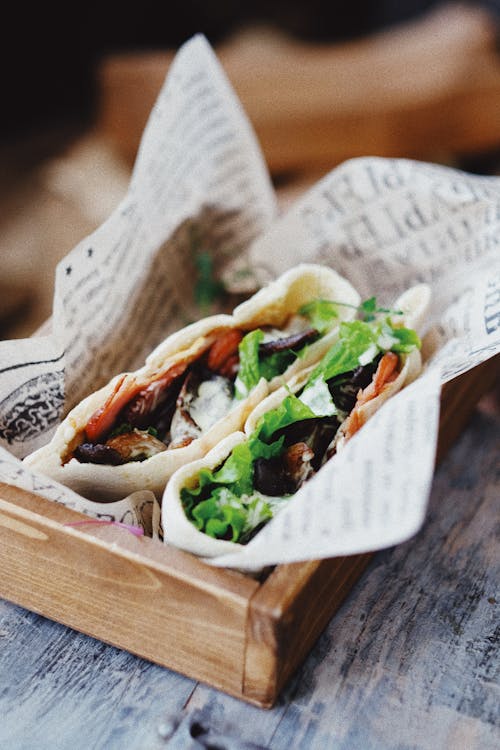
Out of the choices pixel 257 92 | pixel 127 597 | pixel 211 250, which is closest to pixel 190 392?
pixel 127 597

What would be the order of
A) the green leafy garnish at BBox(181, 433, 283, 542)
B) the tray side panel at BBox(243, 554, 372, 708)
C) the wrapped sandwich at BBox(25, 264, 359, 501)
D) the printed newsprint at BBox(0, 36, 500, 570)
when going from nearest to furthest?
the tray side panel at BBox(243, 554, 372, 708), the green leafy garnish at BBox(181, 433, 283, 542), the wrapped sandwich at BBox(25, 264, 359, 501), the printed newsprint at BBox(0, 36, 500, 570)

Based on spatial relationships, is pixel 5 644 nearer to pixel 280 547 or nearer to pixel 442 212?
pixel 280 547

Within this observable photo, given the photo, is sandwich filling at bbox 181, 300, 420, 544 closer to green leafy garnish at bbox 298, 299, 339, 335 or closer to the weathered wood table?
green leafy garnish at bbox 298, 299, 339, 335

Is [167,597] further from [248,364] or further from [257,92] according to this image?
[257,92]

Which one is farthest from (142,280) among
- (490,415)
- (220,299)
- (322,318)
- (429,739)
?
(429,739)

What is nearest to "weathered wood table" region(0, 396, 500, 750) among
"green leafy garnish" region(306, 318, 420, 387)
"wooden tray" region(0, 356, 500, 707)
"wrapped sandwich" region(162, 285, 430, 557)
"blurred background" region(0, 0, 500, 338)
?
"wooden tray" region(0, 356, 500, 707)

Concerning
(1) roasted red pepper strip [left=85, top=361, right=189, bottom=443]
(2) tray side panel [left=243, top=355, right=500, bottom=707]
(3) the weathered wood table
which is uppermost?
(1) roasted red pepper strip [left=85, top=361, right=189, bottom=443]
